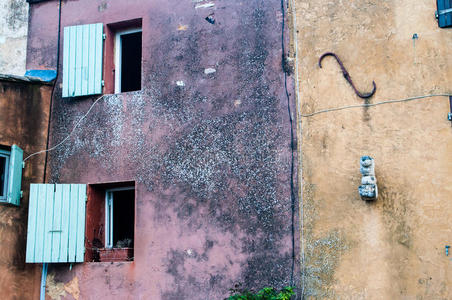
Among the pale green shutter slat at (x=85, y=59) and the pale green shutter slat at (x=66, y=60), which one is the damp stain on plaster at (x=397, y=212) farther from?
the pale green shutter slat at (x=66, y=60)

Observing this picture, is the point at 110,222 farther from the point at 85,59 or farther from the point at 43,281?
the point at 85,59

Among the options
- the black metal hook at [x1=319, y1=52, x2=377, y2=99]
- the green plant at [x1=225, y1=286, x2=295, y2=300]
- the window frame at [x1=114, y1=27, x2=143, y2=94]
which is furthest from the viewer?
the window frame at [x1=114, y1=27, x2=143, y2=94]

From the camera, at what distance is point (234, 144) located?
775cm

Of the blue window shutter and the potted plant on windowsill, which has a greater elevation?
the blue window shutter

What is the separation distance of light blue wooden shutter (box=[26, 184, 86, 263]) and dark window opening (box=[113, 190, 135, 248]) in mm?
669

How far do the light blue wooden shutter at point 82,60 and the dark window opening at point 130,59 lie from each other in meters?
0.51

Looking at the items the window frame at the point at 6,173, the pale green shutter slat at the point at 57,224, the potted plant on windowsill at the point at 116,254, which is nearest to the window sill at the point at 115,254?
the potted plant on windowsill at the point at 116,254

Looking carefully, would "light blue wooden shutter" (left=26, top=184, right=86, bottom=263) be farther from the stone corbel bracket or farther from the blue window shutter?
the stone corbel bracket

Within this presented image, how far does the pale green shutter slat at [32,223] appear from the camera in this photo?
26.0 feet

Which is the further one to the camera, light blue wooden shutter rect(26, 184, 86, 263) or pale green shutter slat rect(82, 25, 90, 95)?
pale green shutter slat rect(82, 25, 90, 95)

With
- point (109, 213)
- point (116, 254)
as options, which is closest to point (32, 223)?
point (109, 213)

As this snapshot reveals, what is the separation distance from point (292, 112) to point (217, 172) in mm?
1261

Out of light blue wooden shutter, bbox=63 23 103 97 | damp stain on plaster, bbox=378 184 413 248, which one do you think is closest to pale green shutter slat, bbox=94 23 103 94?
light blue wooden shutter, bbox=63 23 103 97

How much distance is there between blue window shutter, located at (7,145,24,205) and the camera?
8062 mm
